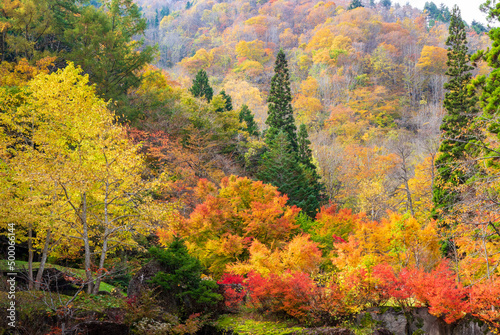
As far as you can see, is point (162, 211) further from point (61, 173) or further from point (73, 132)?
point (73, 132)

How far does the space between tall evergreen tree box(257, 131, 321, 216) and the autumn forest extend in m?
0.16

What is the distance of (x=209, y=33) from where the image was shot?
93.6 meters

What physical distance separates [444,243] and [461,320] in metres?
6.86

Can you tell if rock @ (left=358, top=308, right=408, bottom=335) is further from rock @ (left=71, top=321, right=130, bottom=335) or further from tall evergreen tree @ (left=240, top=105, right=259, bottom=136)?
tall evergreen tree @ (left=240, top=105, right=259, bottom=136)

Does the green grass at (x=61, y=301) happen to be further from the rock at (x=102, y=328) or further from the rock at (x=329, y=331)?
the rock at (x=329, y=331)

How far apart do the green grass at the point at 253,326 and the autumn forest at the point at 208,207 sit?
0.27 feet

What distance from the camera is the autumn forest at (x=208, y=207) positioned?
34.8 ft

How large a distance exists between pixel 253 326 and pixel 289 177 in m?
16.6

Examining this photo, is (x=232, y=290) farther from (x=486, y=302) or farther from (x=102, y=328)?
(x=486, y=302)

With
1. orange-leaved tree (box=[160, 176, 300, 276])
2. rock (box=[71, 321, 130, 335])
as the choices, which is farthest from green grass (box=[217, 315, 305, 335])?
rock (box=[71, 321, 130, 335])

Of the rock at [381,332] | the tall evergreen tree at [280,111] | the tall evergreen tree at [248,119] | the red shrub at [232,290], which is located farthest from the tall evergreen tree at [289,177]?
the rock at [381,332]

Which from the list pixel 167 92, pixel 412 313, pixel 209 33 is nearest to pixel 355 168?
pixel 167 92

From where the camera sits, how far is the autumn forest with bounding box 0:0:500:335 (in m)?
10.6

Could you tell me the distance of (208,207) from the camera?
51.2 ft
